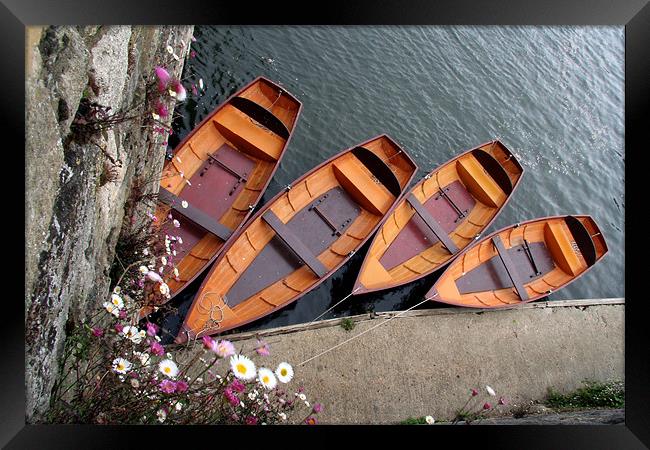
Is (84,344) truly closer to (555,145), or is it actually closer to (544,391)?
(544,391)

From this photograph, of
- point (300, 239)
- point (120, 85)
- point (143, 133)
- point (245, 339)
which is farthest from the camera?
point (300, 239)

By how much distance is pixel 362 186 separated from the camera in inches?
283

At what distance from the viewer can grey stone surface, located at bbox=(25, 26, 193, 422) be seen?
7.27ft

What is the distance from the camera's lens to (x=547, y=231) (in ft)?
26.3

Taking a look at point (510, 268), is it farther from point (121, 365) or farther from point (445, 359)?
point (121, 365)

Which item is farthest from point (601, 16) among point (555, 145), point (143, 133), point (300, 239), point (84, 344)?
point (555, 145)

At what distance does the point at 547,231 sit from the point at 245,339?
5.45 meters

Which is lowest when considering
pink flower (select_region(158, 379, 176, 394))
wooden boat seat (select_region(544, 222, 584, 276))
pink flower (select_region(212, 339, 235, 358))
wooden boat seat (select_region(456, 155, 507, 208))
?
wooden boat seat (select_region(544, 222, 584, 276))

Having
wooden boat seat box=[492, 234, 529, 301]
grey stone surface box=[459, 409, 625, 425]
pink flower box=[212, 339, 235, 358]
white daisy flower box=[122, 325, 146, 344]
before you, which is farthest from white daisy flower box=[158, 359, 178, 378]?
wooden boat seat box=[492, 234, 529, 301]

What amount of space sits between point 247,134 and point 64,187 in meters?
4.56

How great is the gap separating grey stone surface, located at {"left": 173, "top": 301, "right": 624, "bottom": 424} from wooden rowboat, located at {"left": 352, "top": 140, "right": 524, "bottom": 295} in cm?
71

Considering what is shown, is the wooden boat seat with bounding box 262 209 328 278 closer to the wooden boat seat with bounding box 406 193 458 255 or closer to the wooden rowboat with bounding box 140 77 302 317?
the wooden rowboat with bounding box 140 77 302 317

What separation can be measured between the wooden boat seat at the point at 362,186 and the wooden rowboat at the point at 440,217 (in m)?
0.22

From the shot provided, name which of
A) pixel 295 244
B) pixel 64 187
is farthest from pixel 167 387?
pixel 295 244
